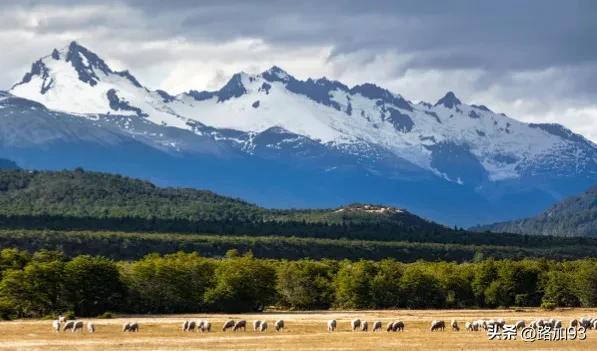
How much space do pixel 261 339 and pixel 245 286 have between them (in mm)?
54359

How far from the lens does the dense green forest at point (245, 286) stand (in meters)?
160

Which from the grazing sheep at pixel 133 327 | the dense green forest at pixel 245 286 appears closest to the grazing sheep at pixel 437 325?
the grazing sheep at pixel 133 327

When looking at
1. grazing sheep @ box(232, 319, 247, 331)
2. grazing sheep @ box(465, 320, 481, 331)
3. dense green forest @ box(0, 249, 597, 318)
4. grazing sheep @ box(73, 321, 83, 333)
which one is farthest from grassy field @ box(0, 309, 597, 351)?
dense green forest @ box(0, 249, 597, 318)

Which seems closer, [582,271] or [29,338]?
[29,338]

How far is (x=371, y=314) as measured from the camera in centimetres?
16350

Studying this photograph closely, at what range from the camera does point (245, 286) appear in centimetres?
17338

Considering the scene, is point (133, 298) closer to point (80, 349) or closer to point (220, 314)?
point (220, 314)

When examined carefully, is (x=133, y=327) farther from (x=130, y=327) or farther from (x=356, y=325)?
(x=356, y=325)

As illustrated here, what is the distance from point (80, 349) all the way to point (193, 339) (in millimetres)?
13956

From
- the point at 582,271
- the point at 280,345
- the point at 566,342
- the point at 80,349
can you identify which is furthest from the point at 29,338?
the point at 582,271

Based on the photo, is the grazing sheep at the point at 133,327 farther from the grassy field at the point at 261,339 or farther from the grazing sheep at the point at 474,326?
the grazing sheep at the point at 474,326

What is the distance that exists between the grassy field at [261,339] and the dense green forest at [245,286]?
12.0 m

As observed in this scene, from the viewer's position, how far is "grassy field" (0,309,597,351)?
110 m

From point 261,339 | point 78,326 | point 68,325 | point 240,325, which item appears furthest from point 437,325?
Result: point 68,325
